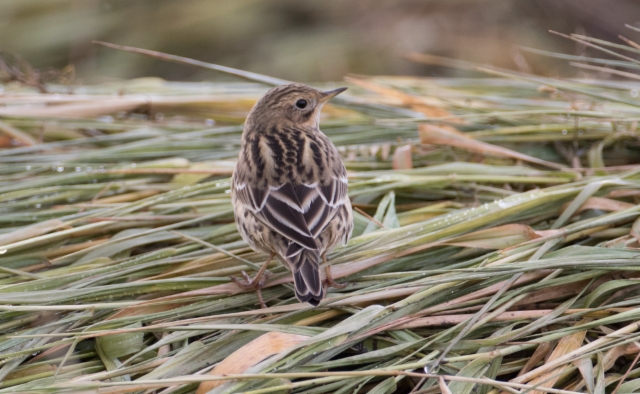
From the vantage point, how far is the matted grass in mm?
3283

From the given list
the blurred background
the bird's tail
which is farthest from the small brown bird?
the blurred background

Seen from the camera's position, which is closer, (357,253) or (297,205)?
(297,205)

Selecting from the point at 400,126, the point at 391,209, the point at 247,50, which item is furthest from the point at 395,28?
the point at 391,209

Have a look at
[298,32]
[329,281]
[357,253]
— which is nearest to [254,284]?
[329,281]

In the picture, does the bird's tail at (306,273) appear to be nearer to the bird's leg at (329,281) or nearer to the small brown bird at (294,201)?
the small brown bird at (294,201)

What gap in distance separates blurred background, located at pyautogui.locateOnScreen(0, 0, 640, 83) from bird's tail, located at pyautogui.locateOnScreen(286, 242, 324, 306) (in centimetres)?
745

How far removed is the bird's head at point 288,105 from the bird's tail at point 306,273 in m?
1.42

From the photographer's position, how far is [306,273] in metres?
3.49

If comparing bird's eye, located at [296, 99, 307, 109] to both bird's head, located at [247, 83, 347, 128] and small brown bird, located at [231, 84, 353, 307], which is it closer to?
bird's head, located at [247, 83, 347, 128]

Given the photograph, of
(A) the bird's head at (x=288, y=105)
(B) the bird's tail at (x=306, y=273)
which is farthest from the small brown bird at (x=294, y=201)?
(A) the bird's head at (x=288, y=105)

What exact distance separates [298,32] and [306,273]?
8.93m

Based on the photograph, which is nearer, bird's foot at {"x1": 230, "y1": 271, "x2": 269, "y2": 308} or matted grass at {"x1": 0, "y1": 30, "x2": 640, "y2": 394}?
matted grass at {"x1": 0, "y1": 30, "x2": 640, "y2": 394}

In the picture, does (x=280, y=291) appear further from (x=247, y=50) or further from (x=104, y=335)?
(x=247, y=50)

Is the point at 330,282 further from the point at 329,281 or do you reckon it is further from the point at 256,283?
the point at 256,283
